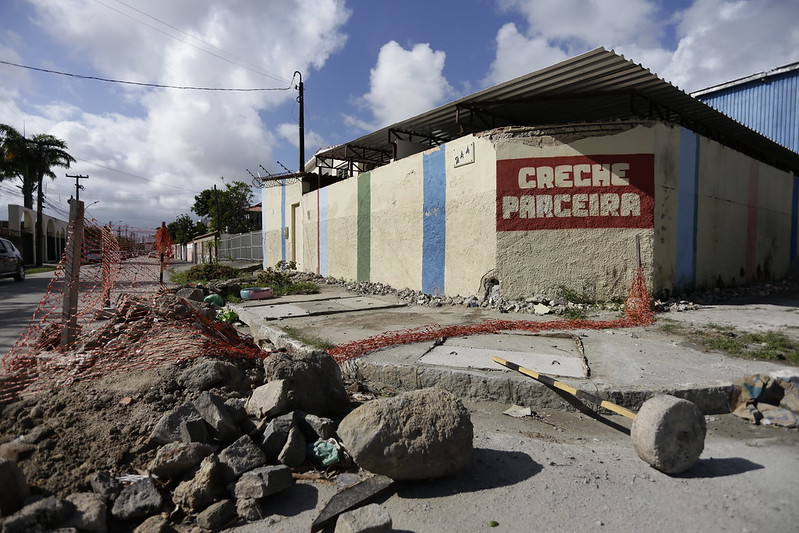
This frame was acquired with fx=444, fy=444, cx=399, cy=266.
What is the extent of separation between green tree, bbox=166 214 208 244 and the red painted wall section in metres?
53.6

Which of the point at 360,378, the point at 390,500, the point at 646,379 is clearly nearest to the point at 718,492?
the point at 646,379

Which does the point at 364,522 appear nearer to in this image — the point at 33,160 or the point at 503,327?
the point at 503,327

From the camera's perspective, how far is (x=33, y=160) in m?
30.3

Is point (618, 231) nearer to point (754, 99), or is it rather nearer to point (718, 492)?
point (718, 492)

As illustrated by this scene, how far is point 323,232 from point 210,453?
11938mm

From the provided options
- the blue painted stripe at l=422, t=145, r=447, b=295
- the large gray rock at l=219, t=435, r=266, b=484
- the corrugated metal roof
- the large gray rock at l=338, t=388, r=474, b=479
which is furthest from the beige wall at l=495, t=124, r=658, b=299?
the large gray rock at l=219, t=435, r=266, b=484

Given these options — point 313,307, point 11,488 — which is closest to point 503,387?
point 11,488

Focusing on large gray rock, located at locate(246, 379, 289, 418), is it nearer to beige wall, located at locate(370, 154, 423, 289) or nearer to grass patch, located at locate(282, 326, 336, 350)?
grass patch, located at locate(282, 326, 336, 350)

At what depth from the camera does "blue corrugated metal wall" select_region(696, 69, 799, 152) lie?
15781 mm

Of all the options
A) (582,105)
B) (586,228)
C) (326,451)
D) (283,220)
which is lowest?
(326,451)

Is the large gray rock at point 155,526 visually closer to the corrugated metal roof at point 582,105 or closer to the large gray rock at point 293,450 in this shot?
the large gray rock at point 293,450

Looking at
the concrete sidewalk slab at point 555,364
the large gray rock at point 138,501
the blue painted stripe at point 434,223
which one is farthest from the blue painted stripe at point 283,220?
the large gray rock at point 138,501

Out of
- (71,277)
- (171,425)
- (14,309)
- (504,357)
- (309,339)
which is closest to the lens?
→ (171,425)

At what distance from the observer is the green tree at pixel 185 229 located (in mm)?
56581
